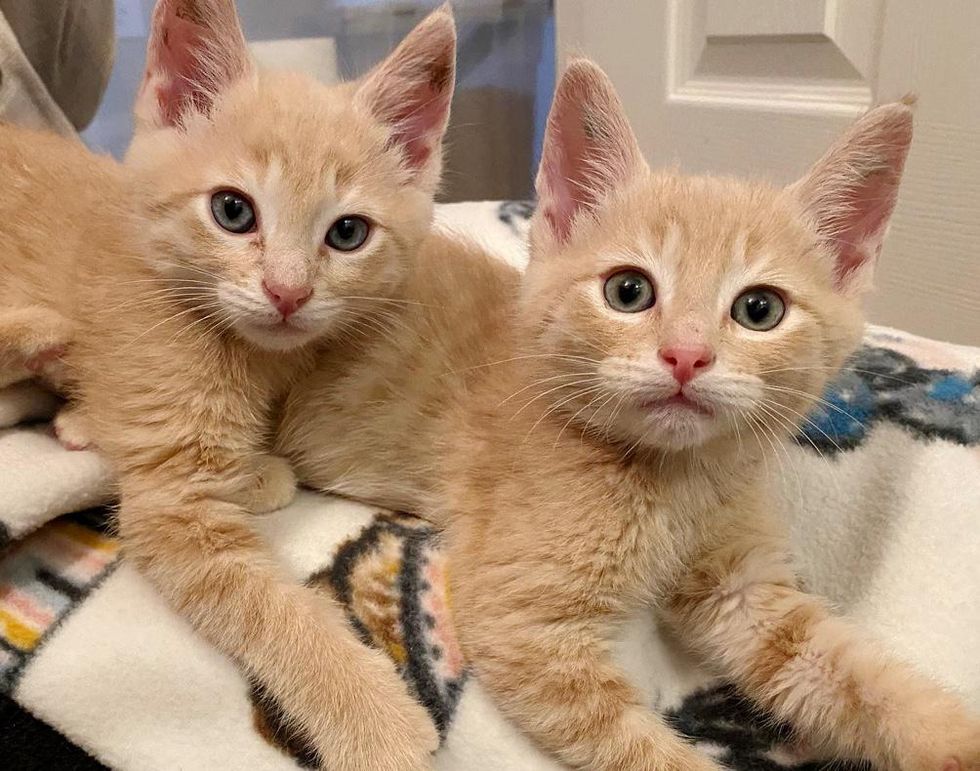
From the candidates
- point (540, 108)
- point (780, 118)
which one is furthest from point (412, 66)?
point (540, 108)

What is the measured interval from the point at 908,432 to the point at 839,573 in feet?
0.61

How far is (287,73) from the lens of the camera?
1013 millimetres

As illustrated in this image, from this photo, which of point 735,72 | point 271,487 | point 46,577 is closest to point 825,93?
point 735,72

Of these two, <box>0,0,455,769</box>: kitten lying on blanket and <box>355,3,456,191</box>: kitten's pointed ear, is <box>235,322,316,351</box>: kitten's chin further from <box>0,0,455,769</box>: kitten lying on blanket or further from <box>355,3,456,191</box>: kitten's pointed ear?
<box>355,3,456,191</box>: kitten's pointed ear

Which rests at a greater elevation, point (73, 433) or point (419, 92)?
point (419, 92)

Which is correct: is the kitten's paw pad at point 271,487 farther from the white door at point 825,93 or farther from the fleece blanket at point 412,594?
the white door at point 825,93

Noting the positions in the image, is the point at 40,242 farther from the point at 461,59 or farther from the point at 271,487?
the point at 461,59

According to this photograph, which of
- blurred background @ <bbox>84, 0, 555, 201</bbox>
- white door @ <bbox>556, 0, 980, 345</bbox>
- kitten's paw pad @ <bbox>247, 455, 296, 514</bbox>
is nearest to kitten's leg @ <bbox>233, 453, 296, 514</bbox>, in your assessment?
kitten's paw pad @ <bbox>247, 455, 296, 514</bbox>

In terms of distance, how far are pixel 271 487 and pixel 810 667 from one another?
58 cm

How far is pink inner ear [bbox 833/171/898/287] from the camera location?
2.69ft

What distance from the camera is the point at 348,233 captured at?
2.92 ft

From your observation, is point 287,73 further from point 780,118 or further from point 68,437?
point 780,118

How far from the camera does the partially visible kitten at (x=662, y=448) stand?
729mm

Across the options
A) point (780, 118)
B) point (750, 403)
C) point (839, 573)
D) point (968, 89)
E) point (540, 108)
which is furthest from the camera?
point (540, 108)
